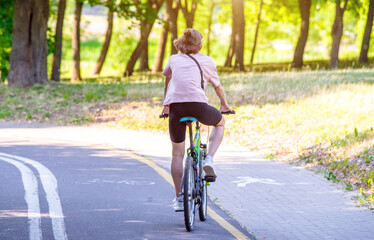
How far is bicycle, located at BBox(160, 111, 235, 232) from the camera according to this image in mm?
6242

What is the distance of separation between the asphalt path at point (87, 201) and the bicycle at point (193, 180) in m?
0.22

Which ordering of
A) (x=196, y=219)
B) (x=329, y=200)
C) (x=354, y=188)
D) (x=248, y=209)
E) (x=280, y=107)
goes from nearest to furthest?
(x=196, y=219), (x=248, y=209), (x=329, y=200), (x=354, y=188), (x=280, y=107)

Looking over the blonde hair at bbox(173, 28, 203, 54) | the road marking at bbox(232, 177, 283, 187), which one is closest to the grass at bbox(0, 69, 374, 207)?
the road marking at bbox(232, 177, 283, 187)

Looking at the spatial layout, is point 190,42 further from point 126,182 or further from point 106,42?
point 106,42

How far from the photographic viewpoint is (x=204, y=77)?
255 inches

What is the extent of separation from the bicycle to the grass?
8.26 feet

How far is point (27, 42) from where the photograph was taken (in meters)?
22.5

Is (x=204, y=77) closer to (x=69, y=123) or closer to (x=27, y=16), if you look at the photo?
(x=69, y=123)

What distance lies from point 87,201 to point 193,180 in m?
1.96

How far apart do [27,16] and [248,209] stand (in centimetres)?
1661

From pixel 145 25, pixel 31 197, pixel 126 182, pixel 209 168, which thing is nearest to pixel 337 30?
pixel 145 25

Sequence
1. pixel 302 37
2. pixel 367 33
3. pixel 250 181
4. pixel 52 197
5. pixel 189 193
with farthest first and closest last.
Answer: pixel 302 37 → pixel 367 33 → pixel 250 181 → pixel 52 197 → pixel 189 193

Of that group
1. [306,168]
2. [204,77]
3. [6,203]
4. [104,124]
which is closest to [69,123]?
[104,124]

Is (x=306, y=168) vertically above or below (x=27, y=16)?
below
